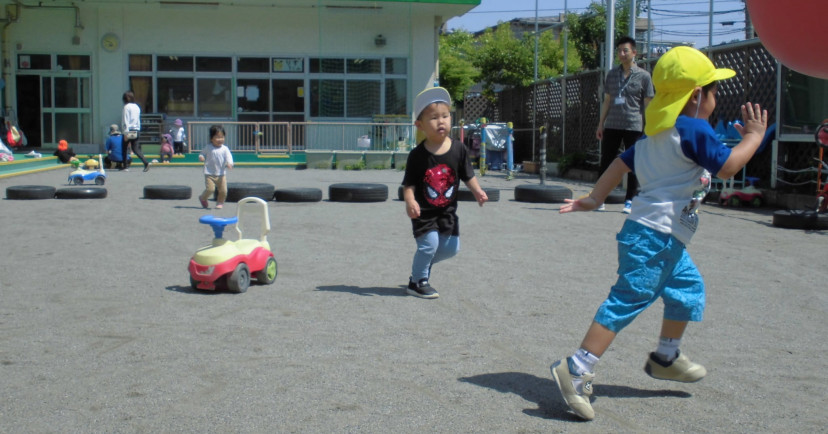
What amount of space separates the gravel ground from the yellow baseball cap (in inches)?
50.9

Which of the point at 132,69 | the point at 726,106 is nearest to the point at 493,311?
the point at 726,106

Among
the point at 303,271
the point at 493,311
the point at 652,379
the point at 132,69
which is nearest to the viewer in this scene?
the point at 652,379

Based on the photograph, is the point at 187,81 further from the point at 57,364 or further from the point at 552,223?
the point at 57,364

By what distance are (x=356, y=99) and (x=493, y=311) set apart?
20890 mm

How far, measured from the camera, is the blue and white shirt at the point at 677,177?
3.62 metres

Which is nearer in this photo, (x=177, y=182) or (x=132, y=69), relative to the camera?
(x=177, y=182)

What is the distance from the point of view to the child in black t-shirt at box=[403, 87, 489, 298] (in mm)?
5973

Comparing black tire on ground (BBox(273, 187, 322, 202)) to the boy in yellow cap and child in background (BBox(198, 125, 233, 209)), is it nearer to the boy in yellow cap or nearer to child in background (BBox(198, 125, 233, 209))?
child in background (BBox(198, 125, 233, 209))

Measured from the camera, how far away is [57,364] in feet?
14.2

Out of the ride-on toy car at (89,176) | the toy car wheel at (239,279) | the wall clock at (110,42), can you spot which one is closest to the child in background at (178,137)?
the wall clock at (110,42)

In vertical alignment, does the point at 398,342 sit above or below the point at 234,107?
below

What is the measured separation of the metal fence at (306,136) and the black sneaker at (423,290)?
1746 cm

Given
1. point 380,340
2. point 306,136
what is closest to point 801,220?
point 380,340

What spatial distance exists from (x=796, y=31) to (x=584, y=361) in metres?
2.13
